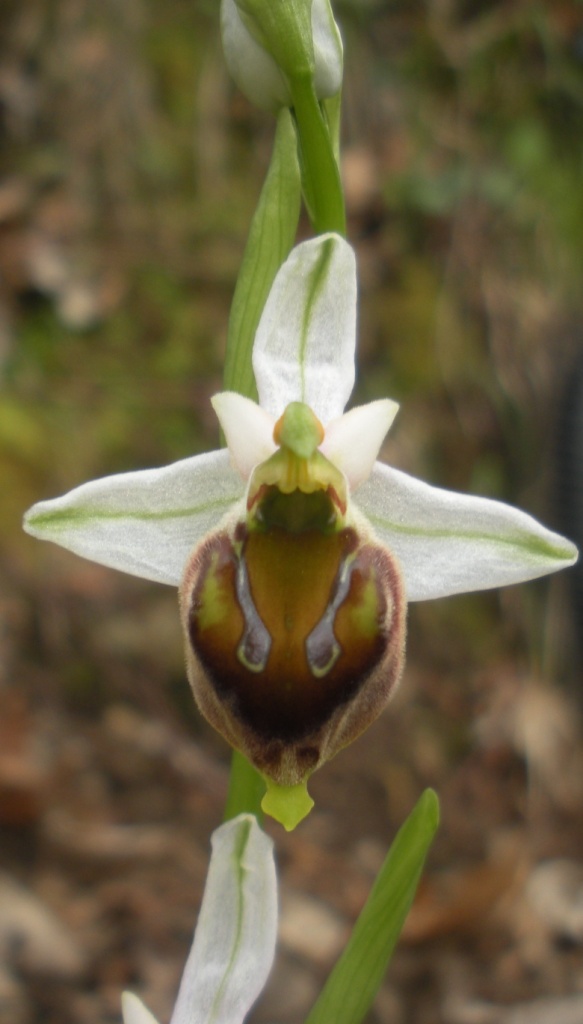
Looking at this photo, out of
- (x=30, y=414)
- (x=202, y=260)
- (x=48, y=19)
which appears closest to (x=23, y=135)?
(x=48, y=19)

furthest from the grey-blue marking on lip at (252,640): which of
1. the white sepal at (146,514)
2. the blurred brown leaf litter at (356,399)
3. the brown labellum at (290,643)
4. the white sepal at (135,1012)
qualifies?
the blurred brown leaf litter at (356,399)

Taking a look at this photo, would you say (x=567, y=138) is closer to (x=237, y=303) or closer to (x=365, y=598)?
(x=237, y=303)

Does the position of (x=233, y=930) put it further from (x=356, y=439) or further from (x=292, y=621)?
(x=356, y=439)

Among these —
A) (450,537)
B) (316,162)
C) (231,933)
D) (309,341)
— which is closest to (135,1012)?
(231,933)

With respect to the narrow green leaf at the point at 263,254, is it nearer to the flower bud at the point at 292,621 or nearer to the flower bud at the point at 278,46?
the flower bud at the point at 278,46

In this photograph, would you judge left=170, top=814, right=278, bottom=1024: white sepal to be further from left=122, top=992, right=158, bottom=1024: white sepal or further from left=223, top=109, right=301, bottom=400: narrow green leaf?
left=223, top=109, right=301, bottom=400: narrow green leaf

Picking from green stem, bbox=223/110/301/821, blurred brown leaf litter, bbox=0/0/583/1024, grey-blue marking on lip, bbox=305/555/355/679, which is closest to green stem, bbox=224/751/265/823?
green stem, bbox=223/110/301/821

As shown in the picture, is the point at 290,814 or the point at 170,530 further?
the point at 170,530
